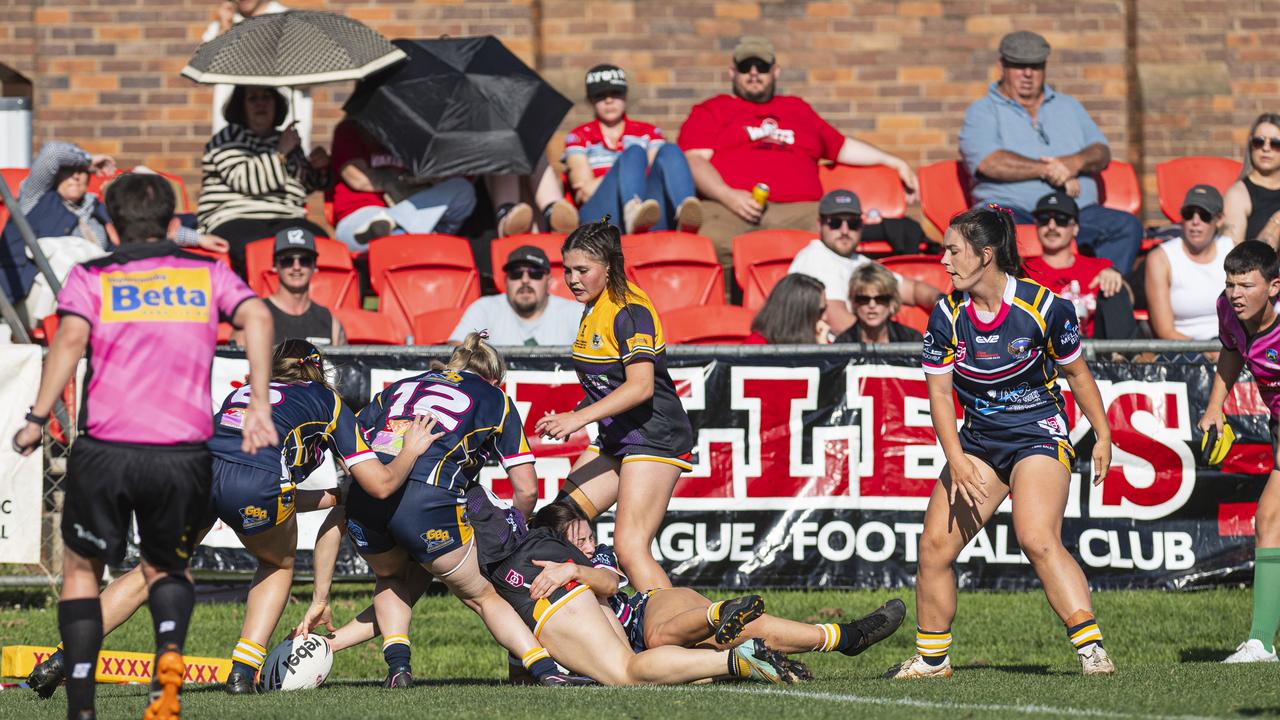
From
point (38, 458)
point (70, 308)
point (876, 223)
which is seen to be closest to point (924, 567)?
point (70, 308)

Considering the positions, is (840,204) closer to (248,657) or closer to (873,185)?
(873,185)

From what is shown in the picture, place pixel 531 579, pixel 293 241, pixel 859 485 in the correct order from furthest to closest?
pixel 293 241 → pixel 859 485 → pixel 531 579

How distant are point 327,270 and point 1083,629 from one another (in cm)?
652

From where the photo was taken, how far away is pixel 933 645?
23.2ft

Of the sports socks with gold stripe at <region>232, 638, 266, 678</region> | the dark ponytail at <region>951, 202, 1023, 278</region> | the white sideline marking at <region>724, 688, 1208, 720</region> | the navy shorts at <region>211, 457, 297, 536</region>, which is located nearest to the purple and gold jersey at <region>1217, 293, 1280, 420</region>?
the dark ponytail at <region>951, 202, 1023, 278</region>

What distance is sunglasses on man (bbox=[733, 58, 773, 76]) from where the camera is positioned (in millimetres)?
12922

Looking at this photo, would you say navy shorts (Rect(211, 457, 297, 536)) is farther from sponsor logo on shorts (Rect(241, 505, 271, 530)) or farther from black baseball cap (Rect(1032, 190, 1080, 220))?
black baseball cap (Rect(1032, 190, 1080, 220))

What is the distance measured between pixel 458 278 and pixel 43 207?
287cm

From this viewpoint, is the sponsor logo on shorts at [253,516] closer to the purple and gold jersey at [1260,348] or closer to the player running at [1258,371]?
the player running at [1258,371]

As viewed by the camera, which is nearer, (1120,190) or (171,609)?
(171,609)

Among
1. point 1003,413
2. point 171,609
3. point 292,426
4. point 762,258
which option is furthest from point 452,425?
point 762,258

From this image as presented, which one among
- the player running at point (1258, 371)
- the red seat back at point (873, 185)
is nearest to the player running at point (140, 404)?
the player running at point (1258, 371)

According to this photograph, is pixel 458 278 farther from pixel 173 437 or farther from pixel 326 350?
pixel 173 437

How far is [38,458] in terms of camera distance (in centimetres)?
930
